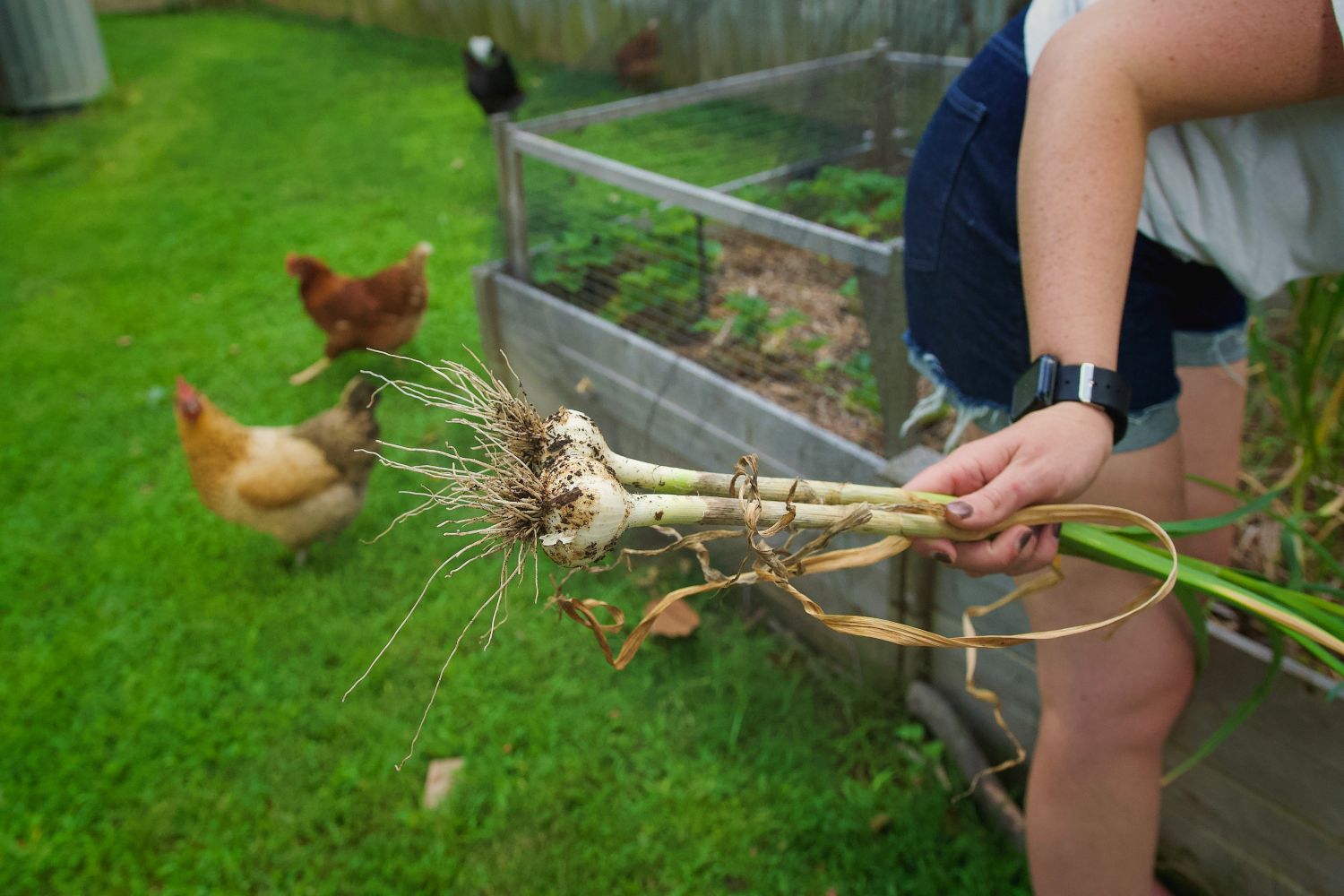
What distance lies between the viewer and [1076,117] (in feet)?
3.73

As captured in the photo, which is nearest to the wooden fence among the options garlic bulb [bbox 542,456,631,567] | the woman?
the woman

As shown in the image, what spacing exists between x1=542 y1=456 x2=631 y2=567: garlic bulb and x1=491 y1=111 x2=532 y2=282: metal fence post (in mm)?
2501

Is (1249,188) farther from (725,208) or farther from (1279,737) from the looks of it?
(725,208)

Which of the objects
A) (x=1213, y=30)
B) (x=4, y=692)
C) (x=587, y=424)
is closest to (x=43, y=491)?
(x=4, y=692)

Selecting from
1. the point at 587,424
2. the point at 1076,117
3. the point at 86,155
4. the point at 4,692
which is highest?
the point at 1076,117

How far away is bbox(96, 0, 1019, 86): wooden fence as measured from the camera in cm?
330

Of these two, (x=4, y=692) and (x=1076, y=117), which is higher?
(x=1076, y=117)

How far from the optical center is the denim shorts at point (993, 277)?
1.35 metres

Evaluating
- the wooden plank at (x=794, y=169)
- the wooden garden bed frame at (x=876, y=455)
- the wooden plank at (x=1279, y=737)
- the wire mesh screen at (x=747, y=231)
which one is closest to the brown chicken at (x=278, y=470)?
the wooden garden bed frame at (x=876, y=455)

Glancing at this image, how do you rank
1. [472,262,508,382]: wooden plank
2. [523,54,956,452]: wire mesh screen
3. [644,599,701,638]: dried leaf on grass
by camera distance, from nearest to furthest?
1. [644,599,701,638]: dried leaf on grass
2. [523,54,956,452]: wire mesh screen
3. [472,262,508,382]: wooden plank

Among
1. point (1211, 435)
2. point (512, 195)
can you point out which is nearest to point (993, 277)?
point (1211, 435)

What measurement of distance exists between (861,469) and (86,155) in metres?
8.09

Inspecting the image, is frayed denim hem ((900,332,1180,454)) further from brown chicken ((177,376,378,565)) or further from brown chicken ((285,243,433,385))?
brown chicken ((285,243,433,385))

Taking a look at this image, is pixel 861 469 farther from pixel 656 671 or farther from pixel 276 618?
pixel 276 618
